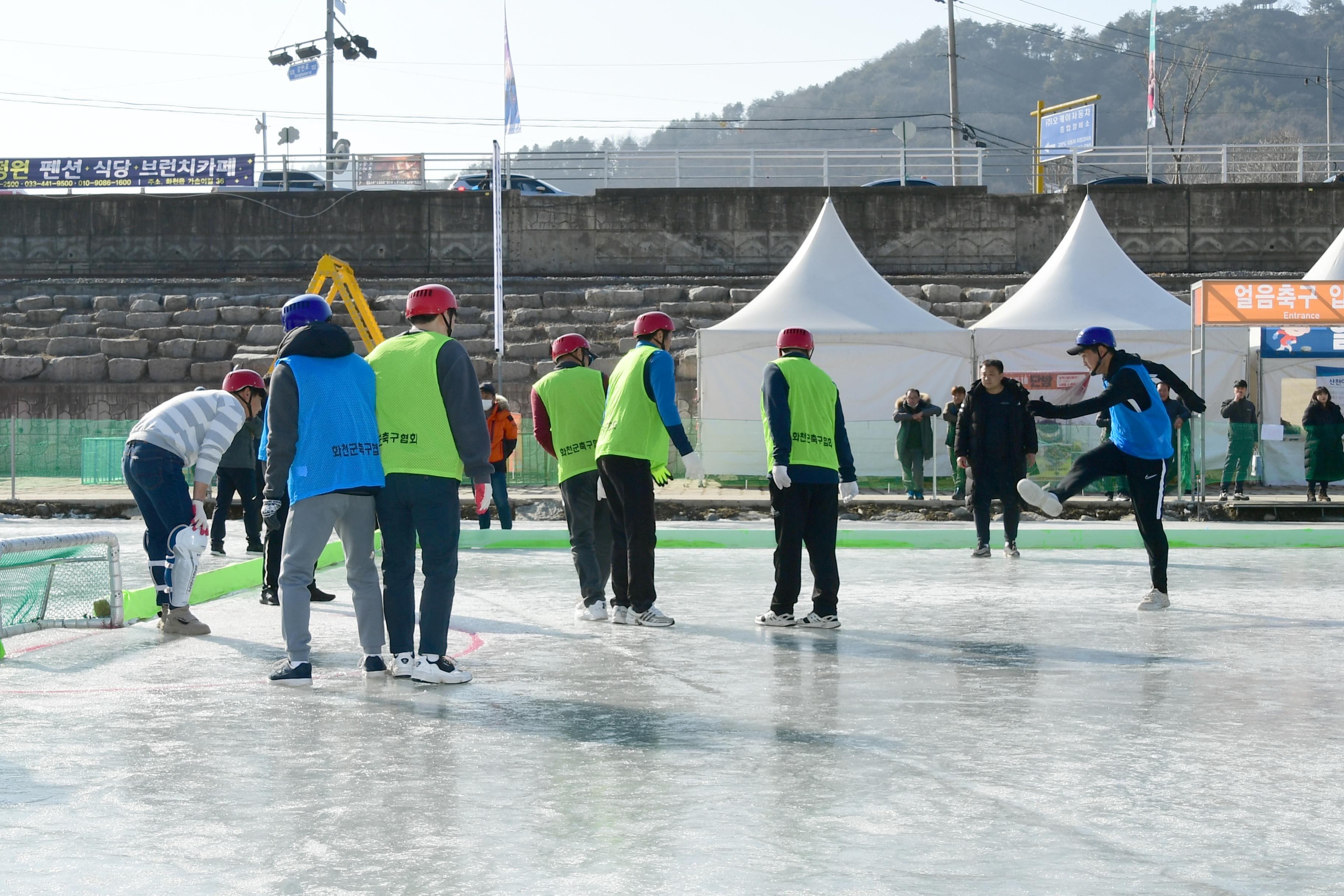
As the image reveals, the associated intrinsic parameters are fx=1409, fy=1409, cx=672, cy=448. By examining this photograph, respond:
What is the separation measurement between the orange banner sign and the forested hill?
12912cm

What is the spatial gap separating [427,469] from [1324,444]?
15.1 meters

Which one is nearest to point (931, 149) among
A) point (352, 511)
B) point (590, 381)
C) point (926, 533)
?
point (926, 533)

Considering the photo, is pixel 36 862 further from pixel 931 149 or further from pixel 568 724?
pixel 931 149

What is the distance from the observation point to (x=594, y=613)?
27.3 feet

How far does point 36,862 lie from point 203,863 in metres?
0.43

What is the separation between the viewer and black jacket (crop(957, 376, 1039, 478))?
11859mm

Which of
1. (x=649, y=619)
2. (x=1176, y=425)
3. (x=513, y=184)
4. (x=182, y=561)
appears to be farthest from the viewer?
(x=513, y=184)

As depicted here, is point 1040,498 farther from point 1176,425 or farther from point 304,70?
point 304,70

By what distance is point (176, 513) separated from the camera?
305 inches

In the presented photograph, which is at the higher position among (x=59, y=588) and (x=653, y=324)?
(x=653, y=324)

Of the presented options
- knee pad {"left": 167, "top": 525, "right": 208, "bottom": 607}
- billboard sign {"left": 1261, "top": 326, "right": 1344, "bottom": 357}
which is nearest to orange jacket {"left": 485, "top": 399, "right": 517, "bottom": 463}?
knee pad {"left": 167, "top": 525, "right": 208, "bottom": 607}

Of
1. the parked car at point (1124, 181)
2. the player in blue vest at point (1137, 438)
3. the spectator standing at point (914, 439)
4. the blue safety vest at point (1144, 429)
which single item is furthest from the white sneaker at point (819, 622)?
the parked car at point (1124, 181)

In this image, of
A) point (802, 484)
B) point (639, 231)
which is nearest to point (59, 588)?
point (802, 484)

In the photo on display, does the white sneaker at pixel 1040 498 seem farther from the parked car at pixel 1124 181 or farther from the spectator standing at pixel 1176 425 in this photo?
the parked car at pixel 1124 181
